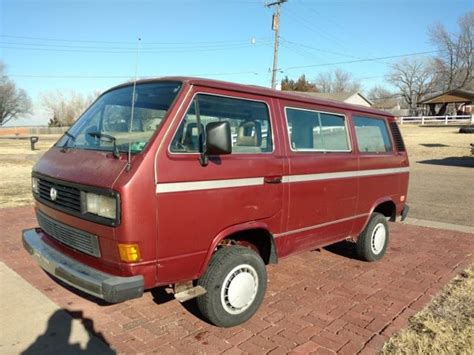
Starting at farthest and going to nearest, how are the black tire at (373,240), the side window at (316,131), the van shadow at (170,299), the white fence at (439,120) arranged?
the white fence at (439,120), the black tire at (373,240), the side window at (316,131), the van shadow at (170,299)

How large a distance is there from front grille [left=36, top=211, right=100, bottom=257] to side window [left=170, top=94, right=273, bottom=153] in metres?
0.96

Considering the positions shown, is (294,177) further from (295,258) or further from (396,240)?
(396,240)

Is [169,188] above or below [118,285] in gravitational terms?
above

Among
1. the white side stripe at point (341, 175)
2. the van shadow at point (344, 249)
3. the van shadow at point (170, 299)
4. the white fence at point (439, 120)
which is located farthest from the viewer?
the white fence at point (439, 120)

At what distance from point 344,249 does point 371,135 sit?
→ 5.82 ft

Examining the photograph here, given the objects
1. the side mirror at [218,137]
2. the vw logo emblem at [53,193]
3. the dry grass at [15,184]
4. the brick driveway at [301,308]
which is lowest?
the dry grass at [15,184]

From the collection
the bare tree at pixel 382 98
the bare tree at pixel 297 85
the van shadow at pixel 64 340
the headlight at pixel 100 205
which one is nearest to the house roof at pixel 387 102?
the bare tree at pixel 382 98

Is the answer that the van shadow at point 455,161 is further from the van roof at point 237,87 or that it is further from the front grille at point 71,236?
the front grille at point 71,236

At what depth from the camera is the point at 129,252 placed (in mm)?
3088

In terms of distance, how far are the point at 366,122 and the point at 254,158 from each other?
2500mm

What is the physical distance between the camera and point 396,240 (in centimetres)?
700

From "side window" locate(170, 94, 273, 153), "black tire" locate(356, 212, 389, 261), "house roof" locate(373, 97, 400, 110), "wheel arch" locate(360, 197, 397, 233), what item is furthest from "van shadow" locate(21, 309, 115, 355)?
"house roof" locate(373, 97, 400, 110)

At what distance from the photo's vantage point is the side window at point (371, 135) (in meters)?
5.45

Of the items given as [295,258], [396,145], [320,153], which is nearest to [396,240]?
[396,145]
